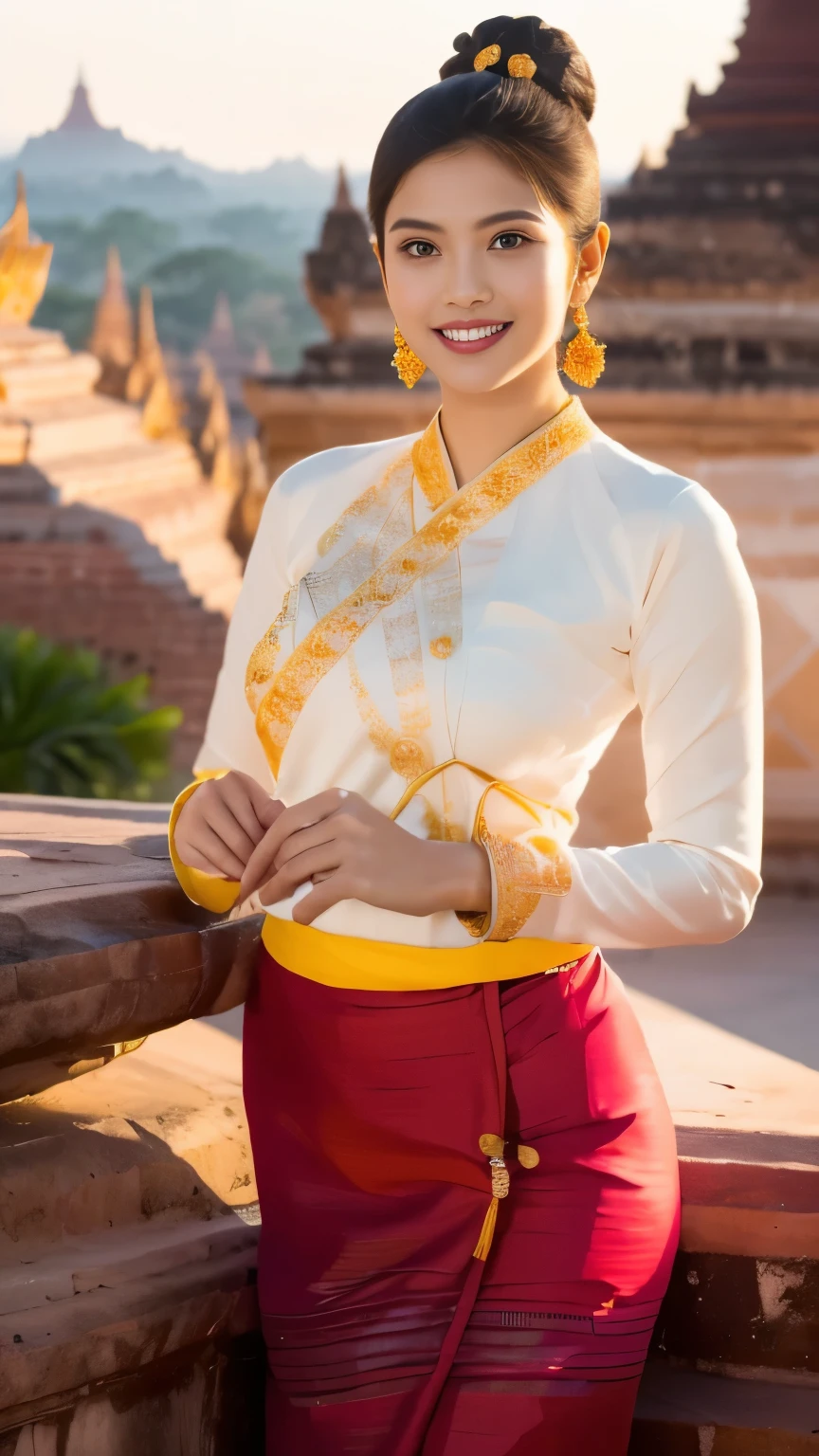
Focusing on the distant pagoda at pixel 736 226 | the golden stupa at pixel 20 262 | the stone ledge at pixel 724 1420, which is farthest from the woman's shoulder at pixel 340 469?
the golden stupa at pixel 20 262

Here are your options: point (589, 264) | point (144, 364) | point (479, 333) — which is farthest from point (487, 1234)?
point (144, 364)

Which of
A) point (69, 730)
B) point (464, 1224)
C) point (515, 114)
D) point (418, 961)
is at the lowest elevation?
point (69, 730)

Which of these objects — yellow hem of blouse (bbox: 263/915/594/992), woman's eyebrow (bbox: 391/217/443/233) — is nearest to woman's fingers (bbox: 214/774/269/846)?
yellow hem of blouse (bbox: 263/915/594/992)

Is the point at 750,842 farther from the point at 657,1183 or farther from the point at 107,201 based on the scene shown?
the point at 107,201

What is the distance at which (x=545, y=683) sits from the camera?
4.88 feet

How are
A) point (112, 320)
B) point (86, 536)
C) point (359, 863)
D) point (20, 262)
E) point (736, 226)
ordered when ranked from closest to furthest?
point (359, 863) → point (736, 226) → point (86, 536) → point (20, 262) → point (112, 320)

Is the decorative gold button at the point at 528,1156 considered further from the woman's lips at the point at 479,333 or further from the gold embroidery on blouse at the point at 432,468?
the woman's lips at the point at 479,333

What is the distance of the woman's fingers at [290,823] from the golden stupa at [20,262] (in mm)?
9277

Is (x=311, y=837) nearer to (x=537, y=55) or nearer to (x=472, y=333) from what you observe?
(x=472, y=333)

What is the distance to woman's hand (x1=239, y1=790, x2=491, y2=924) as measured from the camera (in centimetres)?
140

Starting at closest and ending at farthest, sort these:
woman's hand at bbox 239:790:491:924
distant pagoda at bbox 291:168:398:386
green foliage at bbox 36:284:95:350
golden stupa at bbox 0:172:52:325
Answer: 1. woman's hand at bbox 239:790:491:924
2. distant pagoda at bbox 291:168:398:386
3. golden stupa at bbox 0:172:52:325
4. green foliage at bbox 36:284:95:350

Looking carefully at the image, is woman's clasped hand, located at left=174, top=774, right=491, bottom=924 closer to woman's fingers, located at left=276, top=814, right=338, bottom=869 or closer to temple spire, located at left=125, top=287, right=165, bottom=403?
woman's fingers, located at left=276, top=814, right=338, bottom=869

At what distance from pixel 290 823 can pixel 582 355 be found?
1.95ft

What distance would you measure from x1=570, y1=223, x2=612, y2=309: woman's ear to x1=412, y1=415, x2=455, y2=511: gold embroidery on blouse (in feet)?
0.62
